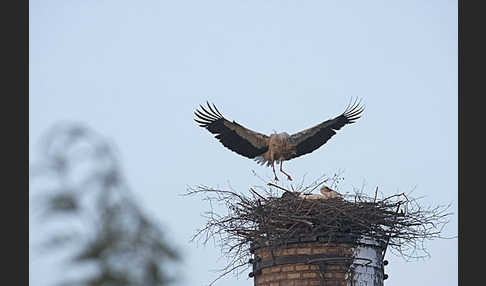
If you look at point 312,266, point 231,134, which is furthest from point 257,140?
point 312,266

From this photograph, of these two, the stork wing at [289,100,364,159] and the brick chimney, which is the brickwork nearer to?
the brick chimney

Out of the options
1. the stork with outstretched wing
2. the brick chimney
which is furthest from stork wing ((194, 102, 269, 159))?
the brick chimney

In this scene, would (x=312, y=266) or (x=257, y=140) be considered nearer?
(x=312, y=266)

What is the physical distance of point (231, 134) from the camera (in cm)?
Answer: 1225

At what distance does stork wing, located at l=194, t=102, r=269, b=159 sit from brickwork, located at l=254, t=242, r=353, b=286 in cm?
324

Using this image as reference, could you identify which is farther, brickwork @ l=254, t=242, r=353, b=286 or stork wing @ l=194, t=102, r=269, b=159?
stork wing @ l=194, t=102, r=269, b=159

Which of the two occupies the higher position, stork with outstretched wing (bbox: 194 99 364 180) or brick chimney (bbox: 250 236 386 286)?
stork with outstretched wing (bbox: 194 99 364 180)

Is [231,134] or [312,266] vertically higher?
[231,134]

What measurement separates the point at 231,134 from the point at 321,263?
3.69m

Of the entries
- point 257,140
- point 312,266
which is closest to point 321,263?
point 312,266

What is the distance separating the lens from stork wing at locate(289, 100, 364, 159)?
12383mm

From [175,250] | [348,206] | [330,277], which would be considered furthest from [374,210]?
[175,250]

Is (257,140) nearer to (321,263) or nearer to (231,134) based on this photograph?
(231,134)

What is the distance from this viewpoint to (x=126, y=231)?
2.20 meters
